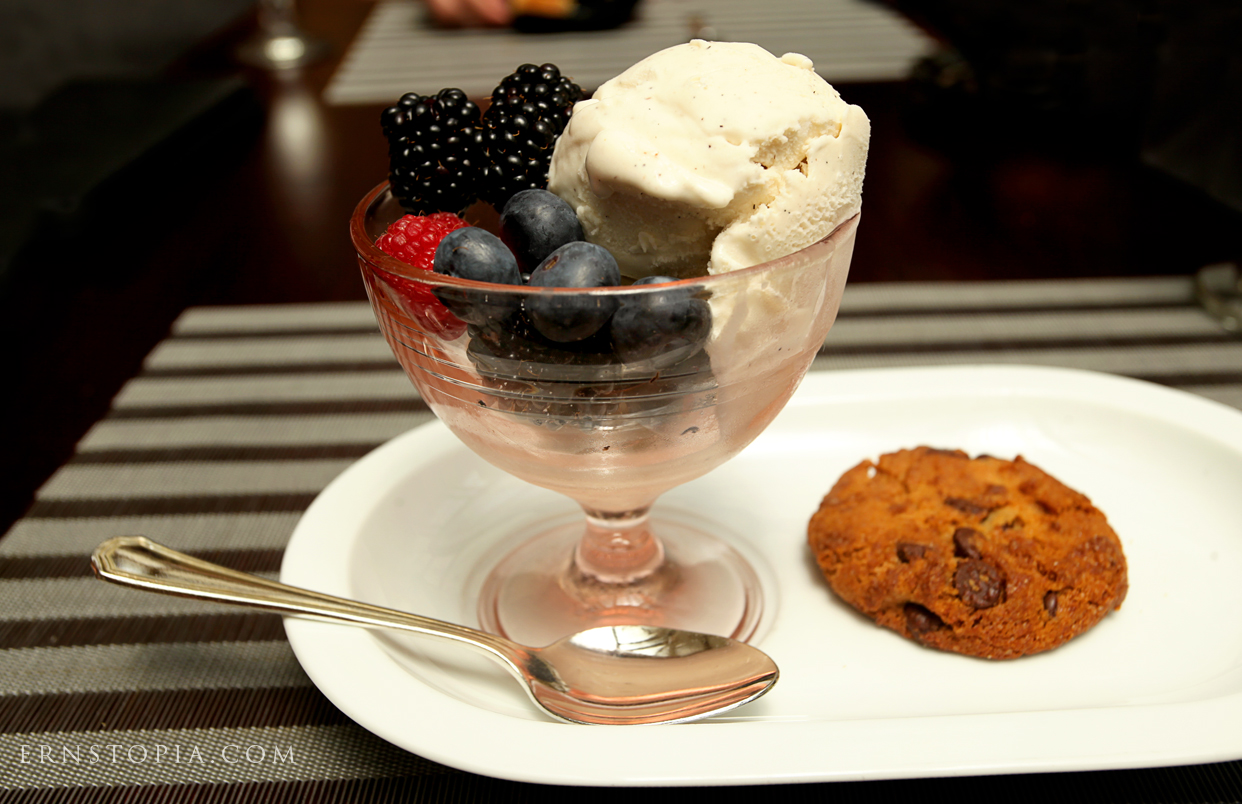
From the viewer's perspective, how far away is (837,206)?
78 cm

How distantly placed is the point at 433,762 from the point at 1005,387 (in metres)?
0.81

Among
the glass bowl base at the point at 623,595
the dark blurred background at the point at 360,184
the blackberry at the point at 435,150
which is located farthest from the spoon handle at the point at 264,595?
Answer: the dark blurred background at the point at 360,184

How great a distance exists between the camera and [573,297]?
653 mm

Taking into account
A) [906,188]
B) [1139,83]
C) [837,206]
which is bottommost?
[906,188]

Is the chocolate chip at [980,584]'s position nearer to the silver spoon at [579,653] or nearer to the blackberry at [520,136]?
the silver spoon at [579,653]

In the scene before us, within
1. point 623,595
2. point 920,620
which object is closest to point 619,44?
point 623,595

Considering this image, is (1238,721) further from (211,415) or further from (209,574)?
(211,415)

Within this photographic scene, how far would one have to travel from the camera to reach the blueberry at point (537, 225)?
75cm

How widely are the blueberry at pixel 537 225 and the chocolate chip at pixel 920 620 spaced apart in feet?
1.49

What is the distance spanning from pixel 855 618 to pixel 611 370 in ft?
1.26

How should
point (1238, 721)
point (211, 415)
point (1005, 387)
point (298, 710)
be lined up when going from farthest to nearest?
point (211, 415) < point (1005, 387) < point (298, 710) < point (1238, 721)

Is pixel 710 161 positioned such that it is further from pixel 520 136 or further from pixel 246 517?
pixel 246 517

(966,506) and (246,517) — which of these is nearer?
(966,506)

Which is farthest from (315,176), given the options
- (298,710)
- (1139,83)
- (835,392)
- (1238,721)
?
(1238,721)
